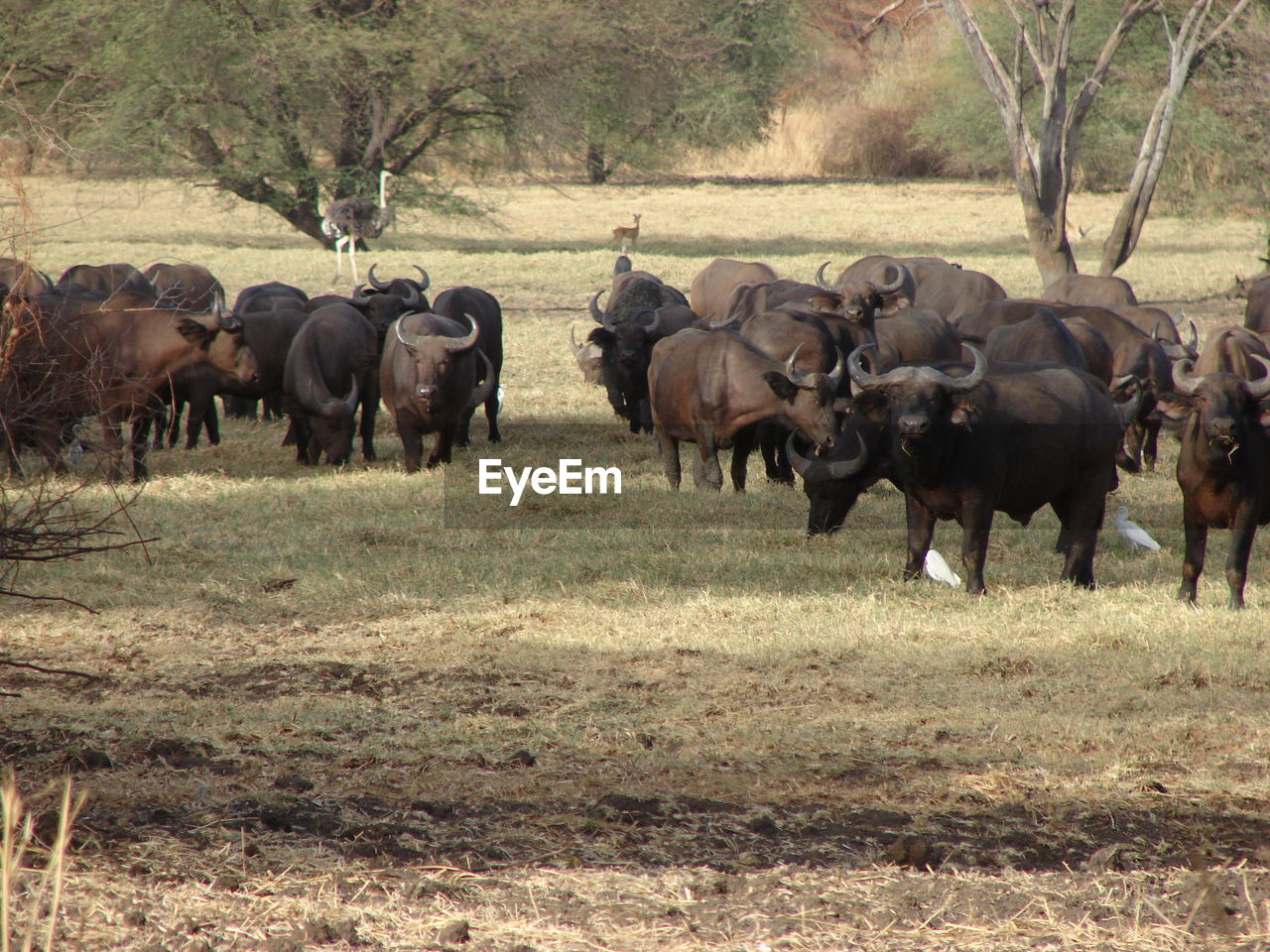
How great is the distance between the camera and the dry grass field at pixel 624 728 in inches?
164

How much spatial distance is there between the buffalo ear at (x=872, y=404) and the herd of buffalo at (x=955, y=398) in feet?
0.03

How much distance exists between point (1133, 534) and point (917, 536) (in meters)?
1.75

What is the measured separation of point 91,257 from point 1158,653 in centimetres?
2356

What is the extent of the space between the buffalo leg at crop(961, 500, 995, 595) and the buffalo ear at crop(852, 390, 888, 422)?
28.4 inches

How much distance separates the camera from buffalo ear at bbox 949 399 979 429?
7671 millimetres

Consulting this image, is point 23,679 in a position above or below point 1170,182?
below

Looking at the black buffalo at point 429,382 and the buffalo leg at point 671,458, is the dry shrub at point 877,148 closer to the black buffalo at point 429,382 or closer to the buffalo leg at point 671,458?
the black buffalo at point 429,382

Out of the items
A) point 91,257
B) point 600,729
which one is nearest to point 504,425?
point 600,729

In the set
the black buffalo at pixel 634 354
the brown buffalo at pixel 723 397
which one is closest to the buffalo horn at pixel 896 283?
the black buffalo at pixel 634 354

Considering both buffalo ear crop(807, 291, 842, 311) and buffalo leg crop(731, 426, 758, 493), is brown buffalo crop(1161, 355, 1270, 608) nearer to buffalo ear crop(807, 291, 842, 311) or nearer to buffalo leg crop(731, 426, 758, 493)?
buffalo leg crop(731, 426, 758, 493)

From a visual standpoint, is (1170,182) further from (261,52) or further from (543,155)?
(261,52)

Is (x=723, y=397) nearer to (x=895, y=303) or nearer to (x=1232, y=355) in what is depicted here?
(x=1232, y=355)

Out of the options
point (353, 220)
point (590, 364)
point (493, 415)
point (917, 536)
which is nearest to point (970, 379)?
point (917, 536)

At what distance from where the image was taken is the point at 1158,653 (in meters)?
6.95
